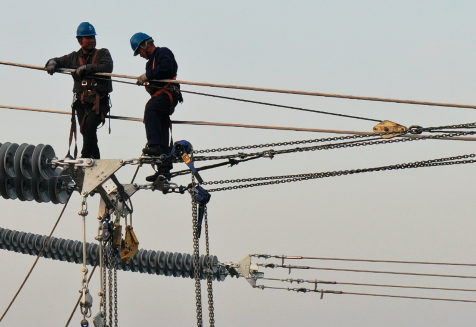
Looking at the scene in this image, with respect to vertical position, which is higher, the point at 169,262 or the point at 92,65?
the point at 92,65

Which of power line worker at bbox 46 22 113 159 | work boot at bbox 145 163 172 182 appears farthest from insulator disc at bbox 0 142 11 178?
work boot at bbox 145 163 172 182

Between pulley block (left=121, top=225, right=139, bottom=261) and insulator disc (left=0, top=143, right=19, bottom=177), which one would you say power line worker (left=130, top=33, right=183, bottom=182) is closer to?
pulley block (left=121, top=225, right=139, bottom=261)

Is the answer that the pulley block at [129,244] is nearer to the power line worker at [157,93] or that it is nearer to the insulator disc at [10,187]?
the power line worker at [157,93]

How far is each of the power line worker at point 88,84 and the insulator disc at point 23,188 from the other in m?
1.13

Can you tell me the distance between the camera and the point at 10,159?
13.4m

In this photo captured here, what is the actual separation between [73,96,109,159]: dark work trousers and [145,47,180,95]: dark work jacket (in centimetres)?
104

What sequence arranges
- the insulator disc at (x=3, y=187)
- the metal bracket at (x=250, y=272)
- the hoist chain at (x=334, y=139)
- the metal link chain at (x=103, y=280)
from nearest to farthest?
1. the hoist chain at (x=334, y=139)
2. the metal link chain at (x=103, y=280)
3. the insulator disc at (x=3, y=187)
4. the metal bracket at (x=250, y=272)

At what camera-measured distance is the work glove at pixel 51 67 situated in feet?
43.1

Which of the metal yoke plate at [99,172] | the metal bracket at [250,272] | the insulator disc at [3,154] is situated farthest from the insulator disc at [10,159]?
the metal bracket at [250,272]

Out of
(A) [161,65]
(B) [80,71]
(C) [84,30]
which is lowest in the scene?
(A) [161,65]

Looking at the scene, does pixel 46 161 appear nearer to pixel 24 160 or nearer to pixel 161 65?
pixel 24 160

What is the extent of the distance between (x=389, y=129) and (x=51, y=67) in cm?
441

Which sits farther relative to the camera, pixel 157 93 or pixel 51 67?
pixel 51 67

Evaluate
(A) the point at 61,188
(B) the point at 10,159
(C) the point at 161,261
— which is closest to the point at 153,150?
(B) the point at 10,159
